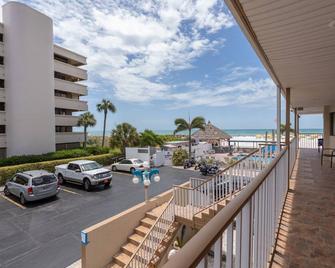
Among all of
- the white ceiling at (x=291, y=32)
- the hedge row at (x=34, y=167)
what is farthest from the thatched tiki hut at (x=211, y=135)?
the white ceiling at (x=291, y=32)

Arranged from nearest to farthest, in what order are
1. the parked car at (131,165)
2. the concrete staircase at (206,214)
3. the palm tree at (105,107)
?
the concrete staircase at (206,214), the parked car at (131,165), the palm tree at (105,107)

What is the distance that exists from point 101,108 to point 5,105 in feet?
33.3

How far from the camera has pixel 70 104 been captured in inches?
831

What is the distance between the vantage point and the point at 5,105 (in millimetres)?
15766

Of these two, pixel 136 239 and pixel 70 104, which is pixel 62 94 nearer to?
pixel 70 104

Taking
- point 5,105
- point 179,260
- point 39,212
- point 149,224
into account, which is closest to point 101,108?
point 5,105

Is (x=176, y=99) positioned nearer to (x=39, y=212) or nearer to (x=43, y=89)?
(x=43, y=89)

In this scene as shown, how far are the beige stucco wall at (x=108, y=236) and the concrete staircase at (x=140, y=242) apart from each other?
0.14m

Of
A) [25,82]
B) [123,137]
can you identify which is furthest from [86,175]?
[25,82]

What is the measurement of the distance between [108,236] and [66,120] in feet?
54.3

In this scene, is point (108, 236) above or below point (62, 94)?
below

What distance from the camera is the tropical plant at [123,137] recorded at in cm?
2072

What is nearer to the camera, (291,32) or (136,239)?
(291,32)

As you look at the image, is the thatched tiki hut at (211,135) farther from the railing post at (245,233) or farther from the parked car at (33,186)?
the railing post at (245,233)
